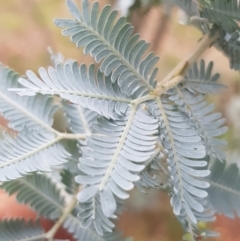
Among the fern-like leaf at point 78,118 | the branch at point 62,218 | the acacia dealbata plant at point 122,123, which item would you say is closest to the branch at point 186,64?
the acacia dealbata plant at point 122,123

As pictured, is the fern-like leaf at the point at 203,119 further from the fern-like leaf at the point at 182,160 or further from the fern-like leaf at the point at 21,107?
the fern-like leaf at the point at 21,107

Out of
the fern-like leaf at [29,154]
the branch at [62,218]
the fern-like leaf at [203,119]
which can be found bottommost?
the branch at [62,218]

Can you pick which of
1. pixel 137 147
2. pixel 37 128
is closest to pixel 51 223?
pixel 37 128

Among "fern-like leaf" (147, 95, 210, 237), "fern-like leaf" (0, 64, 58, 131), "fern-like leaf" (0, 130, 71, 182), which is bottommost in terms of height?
"fern-like leaf" (0, 130, 71, 182)

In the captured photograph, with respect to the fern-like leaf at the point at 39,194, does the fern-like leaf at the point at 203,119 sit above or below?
above

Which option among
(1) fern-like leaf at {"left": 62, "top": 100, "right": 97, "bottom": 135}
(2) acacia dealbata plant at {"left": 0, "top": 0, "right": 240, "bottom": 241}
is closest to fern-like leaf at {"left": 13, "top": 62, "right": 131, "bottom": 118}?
(2) acacia dealbata plant at {"left": 0, "top": 0, "right": 240, "bottom": 241}

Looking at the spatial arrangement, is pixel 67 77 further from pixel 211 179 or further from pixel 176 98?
pixel 211 179

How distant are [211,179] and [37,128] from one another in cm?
21

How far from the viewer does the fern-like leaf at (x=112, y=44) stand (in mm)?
333

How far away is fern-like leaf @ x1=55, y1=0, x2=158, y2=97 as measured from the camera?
1.09ft

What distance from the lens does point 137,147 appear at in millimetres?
305

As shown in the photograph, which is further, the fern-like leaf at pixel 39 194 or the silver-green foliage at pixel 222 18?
the fern-like leaf at pixel 39 194

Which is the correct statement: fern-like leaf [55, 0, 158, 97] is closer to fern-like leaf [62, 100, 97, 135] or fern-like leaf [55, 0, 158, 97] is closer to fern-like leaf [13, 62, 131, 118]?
fern-like leaf [13, 62, 131, 118]

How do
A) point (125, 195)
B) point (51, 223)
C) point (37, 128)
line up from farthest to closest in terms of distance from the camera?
1. point (51, 223)
2. point (37, 128)
3. point (125, 195)
